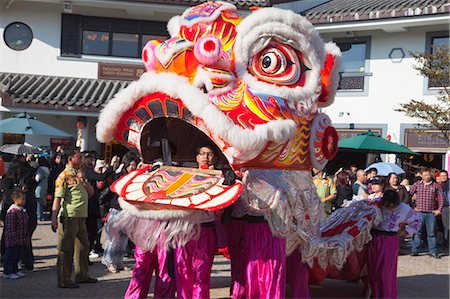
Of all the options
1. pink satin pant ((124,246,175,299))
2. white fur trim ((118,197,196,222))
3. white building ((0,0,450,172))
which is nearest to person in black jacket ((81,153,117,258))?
pink satin pant ((124,246,175,299))

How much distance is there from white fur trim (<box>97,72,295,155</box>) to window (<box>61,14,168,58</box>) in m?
9.80

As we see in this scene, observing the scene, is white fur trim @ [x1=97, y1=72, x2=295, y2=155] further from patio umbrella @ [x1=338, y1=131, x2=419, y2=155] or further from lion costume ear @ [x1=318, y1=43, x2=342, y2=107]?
patio umbrella @ [x1=338, y1=131, x2=419, y2=155]

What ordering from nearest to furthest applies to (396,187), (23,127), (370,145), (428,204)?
1. (396,187)
2. (428,204)
3. (370,145)
4. (23,127)

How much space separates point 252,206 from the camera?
4469mm

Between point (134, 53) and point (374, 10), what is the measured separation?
5651 millimetres

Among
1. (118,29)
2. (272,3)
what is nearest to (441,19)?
(272,3)

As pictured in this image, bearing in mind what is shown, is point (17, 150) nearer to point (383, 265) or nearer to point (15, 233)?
point (15, 233)

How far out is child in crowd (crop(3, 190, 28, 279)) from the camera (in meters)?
6.20

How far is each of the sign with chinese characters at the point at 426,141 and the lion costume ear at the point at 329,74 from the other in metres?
8.05

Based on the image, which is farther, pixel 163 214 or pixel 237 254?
pixel 237 254

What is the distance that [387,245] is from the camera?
554 cm

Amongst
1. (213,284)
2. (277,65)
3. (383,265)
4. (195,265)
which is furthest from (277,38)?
(213,284)

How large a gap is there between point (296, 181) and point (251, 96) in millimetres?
832

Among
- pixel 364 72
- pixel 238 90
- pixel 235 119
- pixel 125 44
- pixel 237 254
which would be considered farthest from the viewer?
pixel 125 44
